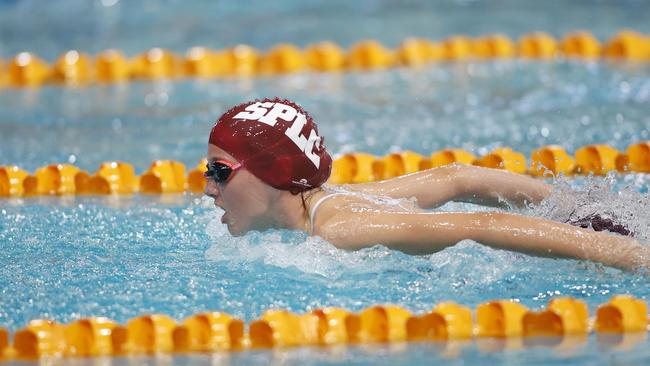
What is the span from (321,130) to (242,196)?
281 centimetres

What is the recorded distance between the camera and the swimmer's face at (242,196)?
11.1ft

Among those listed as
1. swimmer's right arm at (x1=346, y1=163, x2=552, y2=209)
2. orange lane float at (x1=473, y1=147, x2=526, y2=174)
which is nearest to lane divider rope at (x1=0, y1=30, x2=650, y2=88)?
orange lane float at (x1=473, y1=147, x2=526, y2=174)

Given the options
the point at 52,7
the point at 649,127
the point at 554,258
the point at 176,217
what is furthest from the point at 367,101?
the point at 52,7

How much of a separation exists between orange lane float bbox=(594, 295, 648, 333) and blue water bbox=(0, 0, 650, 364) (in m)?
0.12

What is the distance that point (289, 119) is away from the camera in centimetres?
338

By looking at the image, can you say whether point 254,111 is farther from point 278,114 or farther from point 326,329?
point 326,329

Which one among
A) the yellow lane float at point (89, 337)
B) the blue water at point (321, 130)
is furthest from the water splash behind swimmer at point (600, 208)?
the yellow lane float at point (89, 337)

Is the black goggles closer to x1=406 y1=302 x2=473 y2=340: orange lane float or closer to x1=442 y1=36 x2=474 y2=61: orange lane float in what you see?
x1=406 y1=302 x2=473 y2=340: orange lane float

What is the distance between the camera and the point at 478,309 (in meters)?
3.01

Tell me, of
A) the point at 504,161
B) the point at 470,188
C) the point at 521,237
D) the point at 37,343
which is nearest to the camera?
the point at 37,343

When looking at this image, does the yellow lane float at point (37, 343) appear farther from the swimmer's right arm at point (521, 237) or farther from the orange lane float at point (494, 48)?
the orange lane float at point (494, 48)

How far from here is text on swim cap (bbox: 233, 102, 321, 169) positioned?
337 cm

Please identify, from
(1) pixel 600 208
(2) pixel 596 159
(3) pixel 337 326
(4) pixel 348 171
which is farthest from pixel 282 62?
(3) pixel 337 326

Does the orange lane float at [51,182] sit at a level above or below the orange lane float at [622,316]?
above
